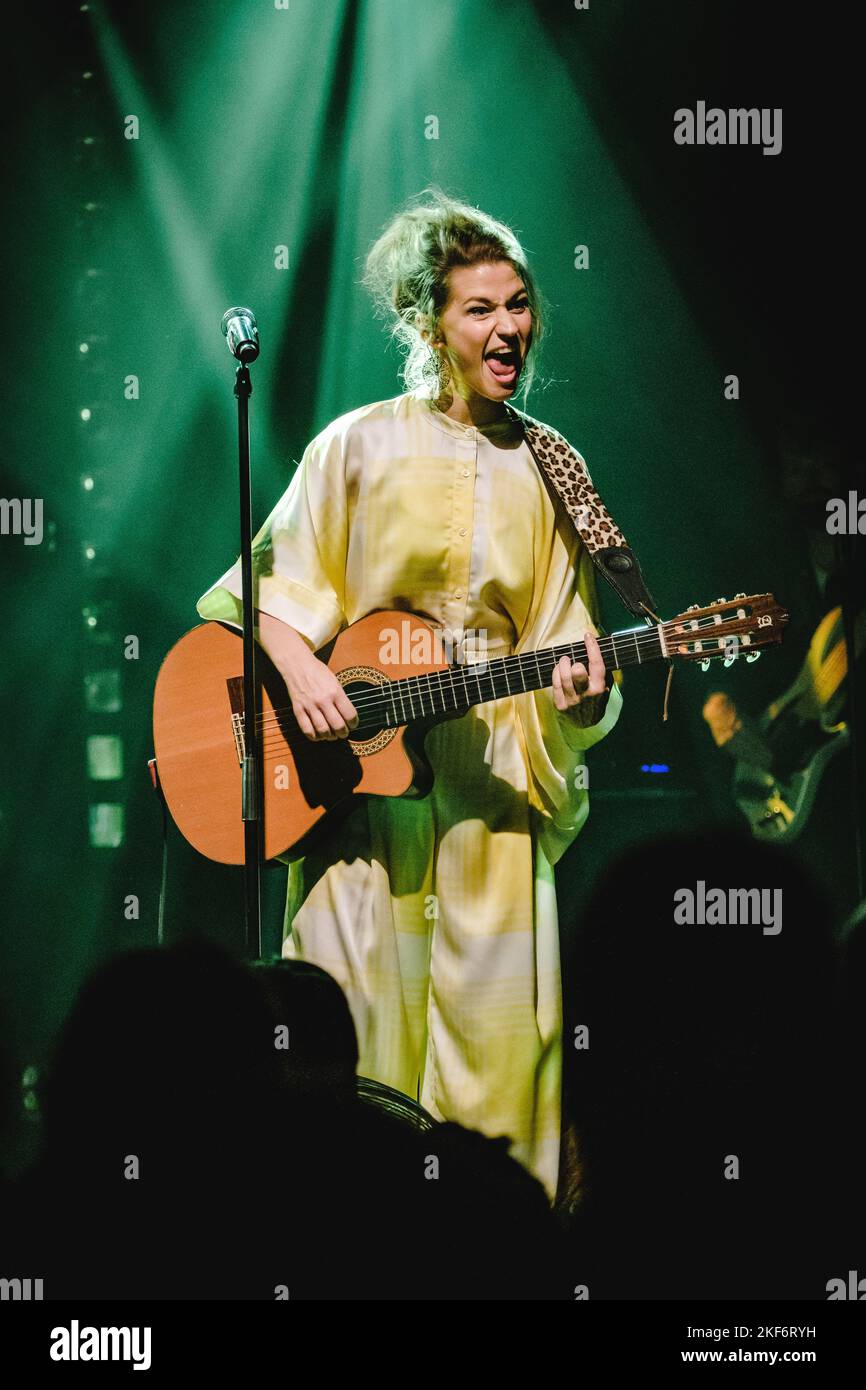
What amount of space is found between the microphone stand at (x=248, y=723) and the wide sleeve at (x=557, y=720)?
0.69 metres

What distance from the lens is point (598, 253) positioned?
10.4ft

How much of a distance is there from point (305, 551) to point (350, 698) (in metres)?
0.41

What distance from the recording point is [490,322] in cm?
287

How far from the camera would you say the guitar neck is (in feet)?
9.04

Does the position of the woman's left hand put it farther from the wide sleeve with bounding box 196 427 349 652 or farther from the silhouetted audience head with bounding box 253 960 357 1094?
the silhouetted audience head with bounding box 253 960 357 1094

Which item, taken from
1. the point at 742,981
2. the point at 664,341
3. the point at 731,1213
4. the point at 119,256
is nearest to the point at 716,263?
the point at 664,341

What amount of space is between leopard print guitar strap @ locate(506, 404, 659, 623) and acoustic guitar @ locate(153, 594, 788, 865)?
5.4 inches

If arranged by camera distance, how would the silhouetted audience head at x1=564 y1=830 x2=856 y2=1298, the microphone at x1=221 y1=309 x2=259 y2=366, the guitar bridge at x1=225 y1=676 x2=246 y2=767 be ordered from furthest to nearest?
1. the silhouetted audience head at x1=564 y1=830 x2=856 y2=1298
2. the guitar bridge at x1=225 y1=676 x2=246 y2=767
3. the microphone at x1=221 y1=309 x2=259 y2=366

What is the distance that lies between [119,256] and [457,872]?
186cm

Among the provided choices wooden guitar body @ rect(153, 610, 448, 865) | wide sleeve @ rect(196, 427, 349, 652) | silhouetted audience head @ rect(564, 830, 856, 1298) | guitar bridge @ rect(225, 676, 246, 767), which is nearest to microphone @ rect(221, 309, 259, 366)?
wide sleeve @ rect(196, 427, 349, 652)

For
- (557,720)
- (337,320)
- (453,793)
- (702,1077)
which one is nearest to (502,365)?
(337,320)

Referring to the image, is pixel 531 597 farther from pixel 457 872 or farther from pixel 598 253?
pixel 598 253

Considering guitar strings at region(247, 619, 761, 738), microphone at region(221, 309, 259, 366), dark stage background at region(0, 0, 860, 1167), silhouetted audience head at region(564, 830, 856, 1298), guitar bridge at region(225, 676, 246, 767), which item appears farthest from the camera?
dark stage background at region(0, 0, 860, 1167)

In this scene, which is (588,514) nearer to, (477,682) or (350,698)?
(477,682)
